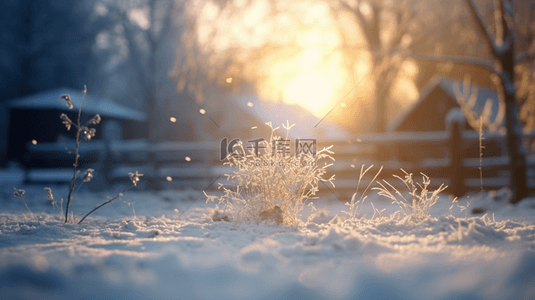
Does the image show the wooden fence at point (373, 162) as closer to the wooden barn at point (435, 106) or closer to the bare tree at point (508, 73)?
the bare tree at point (508, 73)

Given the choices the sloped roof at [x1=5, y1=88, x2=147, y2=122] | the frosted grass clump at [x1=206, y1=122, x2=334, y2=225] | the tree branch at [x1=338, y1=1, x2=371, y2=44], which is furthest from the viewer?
the sloped roof at [x1=5, y1=88, x2=147, y2=122]

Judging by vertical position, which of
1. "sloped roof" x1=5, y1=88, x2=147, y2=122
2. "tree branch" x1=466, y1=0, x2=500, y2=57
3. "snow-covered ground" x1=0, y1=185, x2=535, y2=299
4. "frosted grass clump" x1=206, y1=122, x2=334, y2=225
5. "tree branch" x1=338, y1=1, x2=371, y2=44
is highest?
"tree branch" x1=338, y1=1, x2=371, y2=44

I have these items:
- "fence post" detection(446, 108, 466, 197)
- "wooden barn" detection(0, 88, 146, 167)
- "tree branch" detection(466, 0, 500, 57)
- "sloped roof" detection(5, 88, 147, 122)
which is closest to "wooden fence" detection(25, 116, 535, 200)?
"fence post" detection(446, 108, 466, 197)

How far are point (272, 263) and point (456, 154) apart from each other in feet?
20.2

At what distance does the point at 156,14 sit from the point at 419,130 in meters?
13.9

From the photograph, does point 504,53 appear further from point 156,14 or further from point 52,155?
point 156,14

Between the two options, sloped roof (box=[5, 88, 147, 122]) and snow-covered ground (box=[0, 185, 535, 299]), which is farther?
sloped roof (box=[5, 88, 147, 122])

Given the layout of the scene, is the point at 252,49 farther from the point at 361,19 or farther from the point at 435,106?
the point at 435,106

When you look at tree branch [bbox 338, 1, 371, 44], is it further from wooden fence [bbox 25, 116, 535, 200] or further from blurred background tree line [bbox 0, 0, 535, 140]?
wooden fence [bbox 25, 116, 535, 200]

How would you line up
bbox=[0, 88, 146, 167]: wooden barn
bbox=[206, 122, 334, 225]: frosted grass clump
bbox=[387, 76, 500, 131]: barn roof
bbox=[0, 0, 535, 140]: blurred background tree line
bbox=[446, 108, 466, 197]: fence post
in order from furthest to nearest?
bbox=[0, 88, 146, 167]: wooden barn
bbox=[387, 76, 500, 131]: barn roof
bbox=[0, 0, 535, 140]: blurred background tree line
bbox=[446, 108, 466, 197]: fence post
bbox=[206, 122, 334, 225]: frosted grass clump

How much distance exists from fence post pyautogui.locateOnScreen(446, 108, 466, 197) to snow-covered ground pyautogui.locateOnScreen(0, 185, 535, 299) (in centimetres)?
421

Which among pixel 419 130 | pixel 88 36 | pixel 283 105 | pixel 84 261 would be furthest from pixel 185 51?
pixel 84 261

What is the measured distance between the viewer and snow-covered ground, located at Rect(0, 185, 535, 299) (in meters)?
1.66

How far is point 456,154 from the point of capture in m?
6.93
